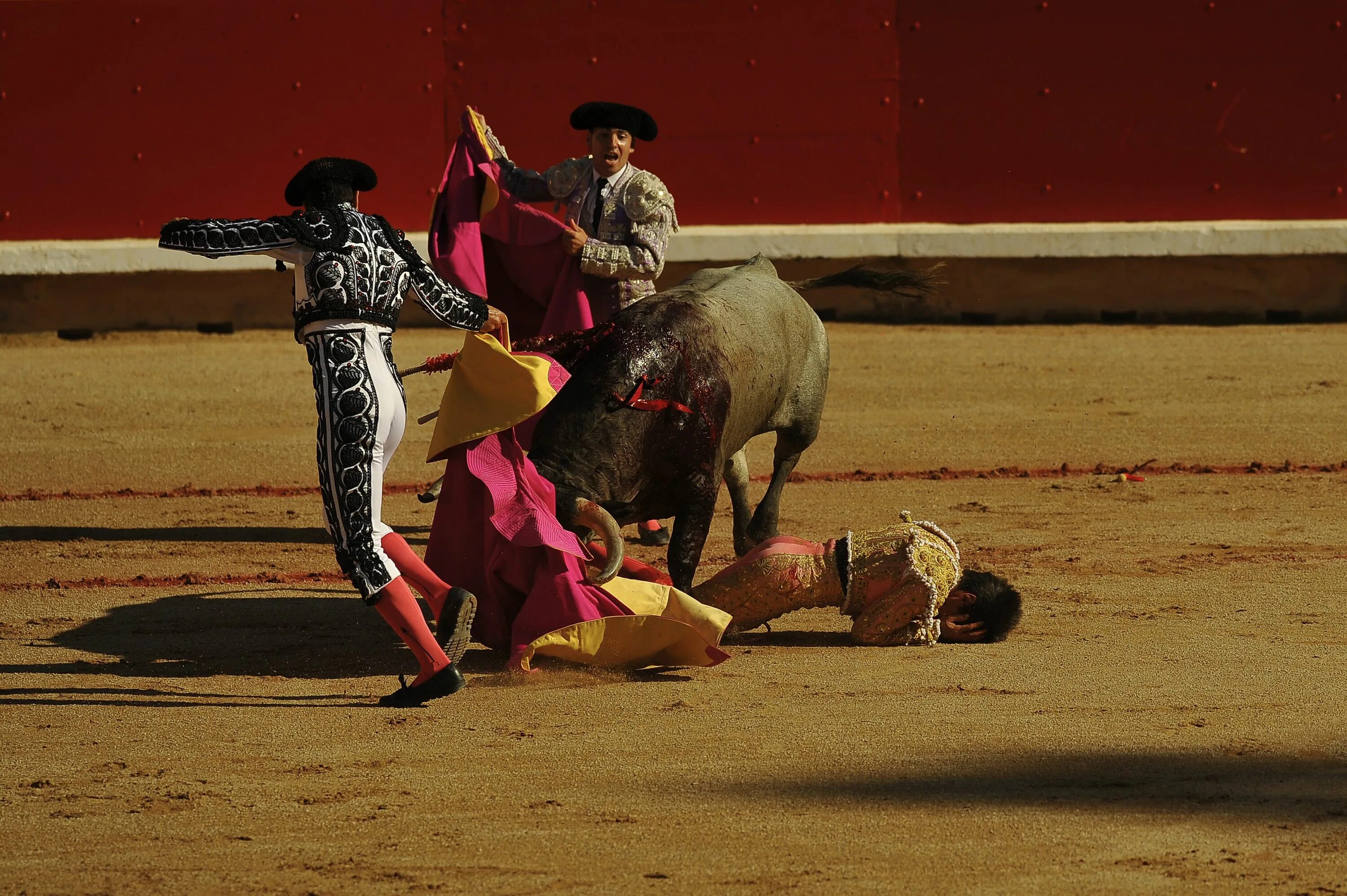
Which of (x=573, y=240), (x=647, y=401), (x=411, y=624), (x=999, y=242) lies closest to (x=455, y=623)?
(x=411, y=624)

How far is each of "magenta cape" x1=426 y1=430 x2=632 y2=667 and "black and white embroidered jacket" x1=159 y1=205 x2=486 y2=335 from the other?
20.1 inches

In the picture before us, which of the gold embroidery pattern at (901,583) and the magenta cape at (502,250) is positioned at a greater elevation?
the magenta cape at (502,250)

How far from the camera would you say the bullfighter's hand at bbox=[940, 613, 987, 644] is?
13.9 feet

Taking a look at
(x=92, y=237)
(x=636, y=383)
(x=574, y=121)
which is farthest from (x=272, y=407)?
(x=636, y=383)

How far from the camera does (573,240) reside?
5.04m

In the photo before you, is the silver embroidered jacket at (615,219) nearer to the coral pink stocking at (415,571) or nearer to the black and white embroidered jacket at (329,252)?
the black and white embroidered jacket at (329,252)

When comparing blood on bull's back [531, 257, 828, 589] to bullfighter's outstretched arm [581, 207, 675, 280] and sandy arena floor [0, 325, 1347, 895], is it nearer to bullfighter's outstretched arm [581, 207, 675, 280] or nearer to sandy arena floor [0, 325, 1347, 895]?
bullfighter's outstretched arm [581, 207, 675, 280]

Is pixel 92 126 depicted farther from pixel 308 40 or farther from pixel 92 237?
pixel 308 40

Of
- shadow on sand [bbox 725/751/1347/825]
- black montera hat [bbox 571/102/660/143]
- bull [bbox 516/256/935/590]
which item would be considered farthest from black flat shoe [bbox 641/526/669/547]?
shadow on sand [bbox 725/751/1347/825]

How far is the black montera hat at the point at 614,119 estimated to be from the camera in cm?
511

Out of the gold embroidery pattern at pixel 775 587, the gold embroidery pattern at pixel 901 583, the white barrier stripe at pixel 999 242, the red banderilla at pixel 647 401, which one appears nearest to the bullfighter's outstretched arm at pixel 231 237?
the red banderilla at pixel 647 401

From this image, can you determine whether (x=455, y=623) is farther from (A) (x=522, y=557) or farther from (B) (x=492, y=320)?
(B) (x=492, y=320)

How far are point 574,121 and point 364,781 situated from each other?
2.50 meters

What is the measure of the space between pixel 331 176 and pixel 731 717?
1.34m
